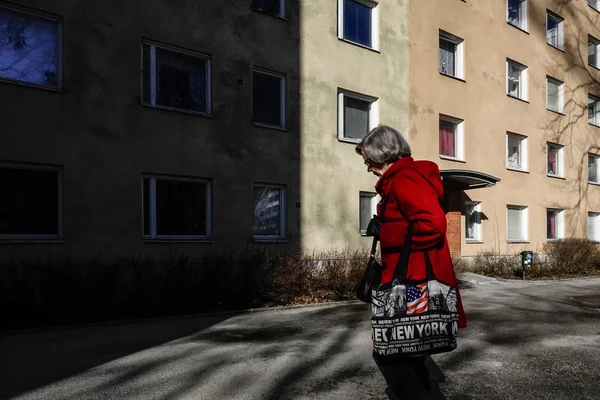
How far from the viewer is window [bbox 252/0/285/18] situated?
13945 mm

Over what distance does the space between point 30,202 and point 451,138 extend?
1365 cm

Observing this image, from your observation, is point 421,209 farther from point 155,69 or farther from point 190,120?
point 155,69

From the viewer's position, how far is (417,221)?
2789 mm

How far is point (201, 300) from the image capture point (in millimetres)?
10656

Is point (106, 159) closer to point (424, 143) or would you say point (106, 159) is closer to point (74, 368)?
point (74, 368)

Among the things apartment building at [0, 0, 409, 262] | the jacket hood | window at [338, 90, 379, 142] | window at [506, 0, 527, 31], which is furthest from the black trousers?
window at [506, 0, 527, 31]

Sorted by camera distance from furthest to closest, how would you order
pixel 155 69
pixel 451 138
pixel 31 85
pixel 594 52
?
pixel 594 52 < pixel 451 138 < pixel 155 69 < pixel 31 85

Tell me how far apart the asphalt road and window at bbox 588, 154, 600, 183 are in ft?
63.8

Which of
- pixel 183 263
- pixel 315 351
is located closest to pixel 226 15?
pixel 183 263

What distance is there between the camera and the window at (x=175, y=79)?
11992 mm

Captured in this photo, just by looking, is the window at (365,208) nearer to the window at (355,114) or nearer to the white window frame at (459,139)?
the window at (355,114)

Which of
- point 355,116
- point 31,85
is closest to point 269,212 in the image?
point 355,116

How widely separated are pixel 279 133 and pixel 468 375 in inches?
377

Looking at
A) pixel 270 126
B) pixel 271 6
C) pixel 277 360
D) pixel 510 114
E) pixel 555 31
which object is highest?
pixel 555 31
